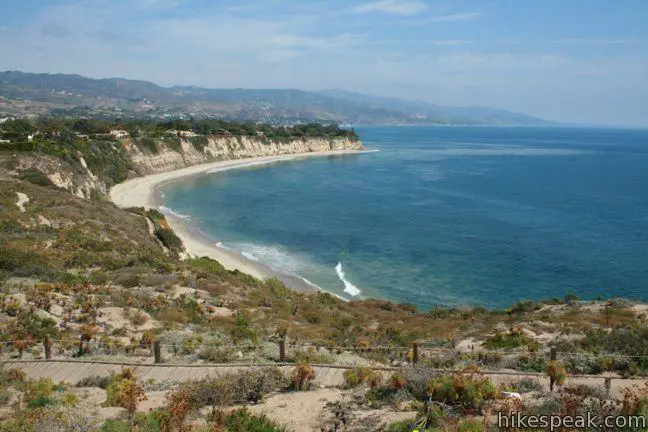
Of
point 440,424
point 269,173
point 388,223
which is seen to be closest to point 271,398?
point 440,424

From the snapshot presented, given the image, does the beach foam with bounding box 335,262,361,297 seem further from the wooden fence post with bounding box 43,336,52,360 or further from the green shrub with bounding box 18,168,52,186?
the green shrub with bounding box 18,168,52,186

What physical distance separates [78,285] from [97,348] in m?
6.30

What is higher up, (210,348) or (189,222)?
(210,348)

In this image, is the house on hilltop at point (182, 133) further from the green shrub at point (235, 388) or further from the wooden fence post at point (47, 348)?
the green shrub at point (235, 388)

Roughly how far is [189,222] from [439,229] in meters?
26.4

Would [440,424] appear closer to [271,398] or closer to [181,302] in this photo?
[271,398]

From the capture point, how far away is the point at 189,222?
52.3m

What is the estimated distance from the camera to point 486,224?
53.4 meters

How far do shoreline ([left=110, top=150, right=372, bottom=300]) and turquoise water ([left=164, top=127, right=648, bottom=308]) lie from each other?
5.05ft

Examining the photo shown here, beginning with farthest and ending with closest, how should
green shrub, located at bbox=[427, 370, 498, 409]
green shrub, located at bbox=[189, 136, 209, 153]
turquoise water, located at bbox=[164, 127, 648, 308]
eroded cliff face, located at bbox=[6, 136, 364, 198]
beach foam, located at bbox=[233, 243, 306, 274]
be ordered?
green shrub, located at bbox=[189, 136, 209, 153] < eroded cliff face, located at bbox=[6, 136, 364, 198] < beach foam, located at bbox=[233, 243, 306, 274] < turquoise water, located at bbox=[164, 127, 648, 308] < green shrub, located at bbox=[427, 370, 498, 409]

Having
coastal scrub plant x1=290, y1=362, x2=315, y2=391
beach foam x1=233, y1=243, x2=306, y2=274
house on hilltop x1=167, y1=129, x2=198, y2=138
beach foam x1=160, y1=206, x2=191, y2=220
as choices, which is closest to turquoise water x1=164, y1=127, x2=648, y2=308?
beach foam x1=233, y1=243, x2=306, y2=274

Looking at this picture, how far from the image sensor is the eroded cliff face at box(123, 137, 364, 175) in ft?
298

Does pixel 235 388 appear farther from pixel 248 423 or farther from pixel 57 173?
pixel 57 173

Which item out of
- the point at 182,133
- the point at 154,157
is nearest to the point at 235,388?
the point at 154,157
